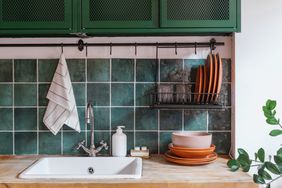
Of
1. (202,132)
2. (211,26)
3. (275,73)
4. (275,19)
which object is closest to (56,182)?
(202,132)

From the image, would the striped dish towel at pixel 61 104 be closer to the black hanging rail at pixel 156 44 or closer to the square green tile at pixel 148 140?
the black hanging rail at pixel 156 44

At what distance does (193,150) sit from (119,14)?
86cm

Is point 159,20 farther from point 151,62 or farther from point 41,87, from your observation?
point 41,87

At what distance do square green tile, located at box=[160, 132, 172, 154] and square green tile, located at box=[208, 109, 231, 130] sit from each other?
10.8 inches

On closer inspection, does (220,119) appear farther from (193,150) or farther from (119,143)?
(119,143)

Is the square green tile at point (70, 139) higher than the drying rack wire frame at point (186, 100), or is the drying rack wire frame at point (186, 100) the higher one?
the drying rack wire frame at point (186, 100)

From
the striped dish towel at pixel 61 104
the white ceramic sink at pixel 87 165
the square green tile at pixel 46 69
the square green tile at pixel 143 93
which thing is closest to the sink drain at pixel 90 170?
the white ceramic sink at pixel 87 165

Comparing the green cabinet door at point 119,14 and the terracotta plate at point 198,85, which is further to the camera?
the terracotta plate at point 198,85

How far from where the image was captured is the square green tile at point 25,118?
2336 millimetres

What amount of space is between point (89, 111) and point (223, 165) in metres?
0.84

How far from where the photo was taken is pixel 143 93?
2.33 meters

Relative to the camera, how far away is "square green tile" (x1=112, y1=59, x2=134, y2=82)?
2332mm

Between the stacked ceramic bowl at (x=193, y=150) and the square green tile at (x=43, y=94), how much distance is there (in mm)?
868

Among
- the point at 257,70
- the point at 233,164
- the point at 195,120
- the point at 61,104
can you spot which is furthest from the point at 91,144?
the point at 257,70
